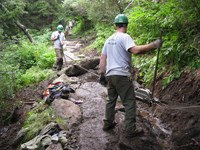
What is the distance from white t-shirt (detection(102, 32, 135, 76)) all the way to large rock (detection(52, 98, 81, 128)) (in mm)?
1853

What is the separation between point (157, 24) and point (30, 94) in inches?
252

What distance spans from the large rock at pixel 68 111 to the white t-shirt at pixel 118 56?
1.85 m

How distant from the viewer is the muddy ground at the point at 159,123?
508 centimetres

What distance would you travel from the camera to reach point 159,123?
6207mm

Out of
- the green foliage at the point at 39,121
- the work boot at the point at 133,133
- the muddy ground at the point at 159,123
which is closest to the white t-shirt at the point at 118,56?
the work boot at the point at 133,133

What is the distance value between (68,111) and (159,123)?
2.49 metres

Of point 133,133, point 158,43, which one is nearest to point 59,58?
point 133,133

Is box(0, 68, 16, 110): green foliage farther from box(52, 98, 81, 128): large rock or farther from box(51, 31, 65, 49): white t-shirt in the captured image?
box(52, 98, 81, 128): large rock

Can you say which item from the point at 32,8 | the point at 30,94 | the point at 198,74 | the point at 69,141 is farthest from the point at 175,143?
the point at 32,8

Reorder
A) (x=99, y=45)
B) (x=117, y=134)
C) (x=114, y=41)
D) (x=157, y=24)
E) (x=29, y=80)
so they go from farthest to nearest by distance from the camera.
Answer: (x=99, y=45), (x=29, y=80), (x=157, y=24), (x=117, y=134), (x=114, y=41)

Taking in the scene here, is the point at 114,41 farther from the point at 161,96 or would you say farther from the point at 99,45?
the point at 99,45

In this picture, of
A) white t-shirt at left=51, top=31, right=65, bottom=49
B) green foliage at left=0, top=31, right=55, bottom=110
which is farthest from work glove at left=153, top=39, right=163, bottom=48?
white t-shirt at left=51, top=31, right=65, bottom=49

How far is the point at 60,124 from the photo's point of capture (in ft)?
19.6

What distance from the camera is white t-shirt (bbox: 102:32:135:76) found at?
491 centimetres
